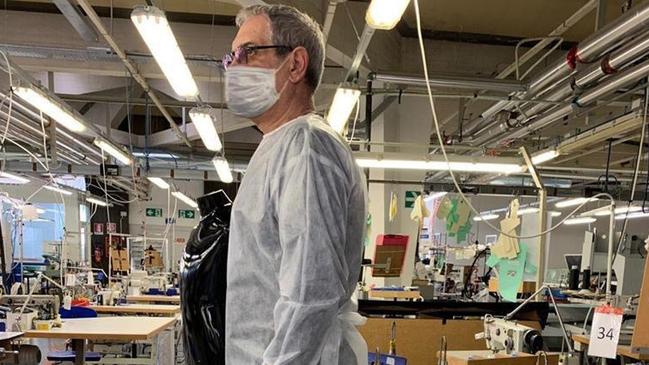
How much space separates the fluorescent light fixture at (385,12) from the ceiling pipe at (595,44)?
1.56 m

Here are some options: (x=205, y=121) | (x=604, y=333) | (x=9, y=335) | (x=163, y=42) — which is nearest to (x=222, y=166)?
(x=205, y=121)

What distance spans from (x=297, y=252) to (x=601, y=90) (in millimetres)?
4332

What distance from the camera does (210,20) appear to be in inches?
229

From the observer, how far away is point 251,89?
1.12 metres

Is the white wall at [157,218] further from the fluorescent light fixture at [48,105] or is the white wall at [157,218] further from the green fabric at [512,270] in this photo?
the green fabric at [512,270]

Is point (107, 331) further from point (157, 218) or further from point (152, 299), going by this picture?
point (157, 218)

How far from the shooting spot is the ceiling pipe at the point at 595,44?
120 inches

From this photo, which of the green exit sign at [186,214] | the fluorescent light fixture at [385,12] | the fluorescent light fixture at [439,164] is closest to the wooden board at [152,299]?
the fluorescent light fixture at [439,164]

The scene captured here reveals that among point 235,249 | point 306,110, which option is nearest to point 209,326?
point 235,249

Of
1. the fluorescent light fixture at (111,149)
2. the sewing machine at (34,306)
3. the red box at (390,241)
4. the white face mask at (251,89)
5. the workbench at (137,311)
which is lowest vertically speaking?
the workbench at (137,311)

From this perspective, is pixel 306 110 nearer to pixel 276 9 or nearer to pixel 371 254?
pixel 276 9

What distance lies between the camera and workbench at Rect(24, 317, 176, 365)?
4.15 m

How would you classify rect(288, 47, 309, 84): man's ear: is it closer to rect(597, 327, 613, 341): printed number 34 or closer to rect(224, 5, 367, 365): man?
rect(224, 5, 367, 365): man

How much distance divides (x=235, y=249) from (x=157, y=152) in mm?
9990
